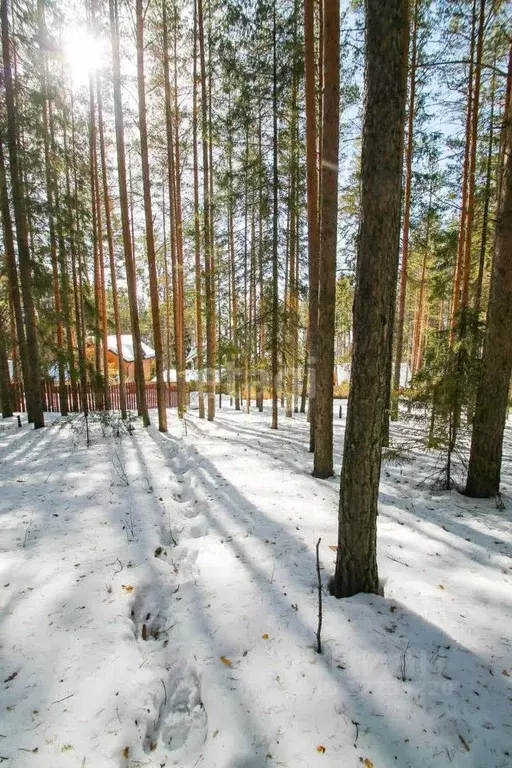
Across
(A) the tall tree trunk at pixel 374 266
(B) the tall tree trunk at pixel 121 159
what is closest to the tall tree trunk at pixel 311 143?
(B) the tall tree trunk at pixel 121 159

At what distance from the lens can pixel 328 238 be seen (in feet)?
18.3

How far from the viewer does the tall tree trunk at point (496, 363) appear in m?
4.95

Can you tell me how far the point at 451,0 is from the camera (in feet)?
22.8

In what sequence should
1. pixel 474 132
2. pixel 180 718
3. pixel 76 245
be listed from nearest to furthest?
pixel 180 718 → pixel 474 132 → pixel 76 245

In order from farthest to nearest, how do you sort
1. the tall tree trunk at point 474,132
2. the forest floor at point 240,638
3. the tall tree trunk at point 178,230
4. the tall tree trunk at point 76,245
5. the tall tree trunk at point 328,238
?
the tall tree trunk at point 178,230 → the tall tree trunk at point 76,245 → the tall tree trunk at point 474,132 → the tall tree trunk at point 328,238 → the forest floor at point 240,638

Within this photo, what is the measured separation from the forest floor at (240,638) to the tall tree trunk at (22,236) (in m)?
5.94

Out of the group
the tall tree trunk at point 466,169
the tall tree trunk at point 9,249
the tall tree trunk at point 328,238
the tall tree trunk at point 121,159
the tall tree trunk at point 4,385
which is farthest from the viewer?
the tall tree trunk at point 4,385

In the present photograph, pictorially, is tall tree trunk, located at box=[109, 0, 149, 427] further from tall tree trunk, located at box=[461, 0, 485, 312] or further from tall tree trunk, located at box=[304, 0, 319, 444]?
tall tree trunk, located at box=[461, 0, 485, 312]

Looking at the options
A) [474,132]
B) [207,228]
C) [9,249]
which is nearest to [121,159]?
[207,228]

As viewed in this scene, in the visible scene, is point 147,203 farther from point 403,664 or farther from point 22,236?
point 403,664

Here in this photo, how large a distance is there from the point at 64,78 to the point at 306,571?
1452cm

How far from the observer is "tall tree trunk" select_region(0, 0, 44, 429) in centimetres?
828

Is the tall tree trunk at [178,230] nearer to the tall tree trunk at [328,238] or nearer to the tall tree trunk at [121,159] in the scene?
the tall tree trunk at [121,159]

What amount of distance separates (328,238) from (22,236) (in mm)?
7993
